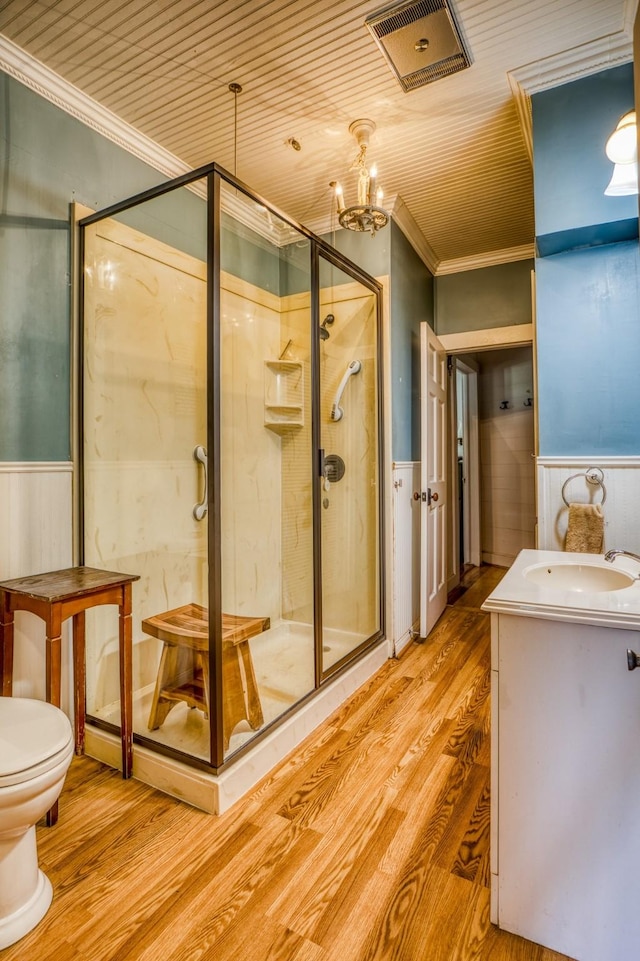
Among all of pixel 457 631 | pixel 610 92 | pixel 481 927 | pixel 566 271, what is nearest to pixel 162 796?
pixel 481 927

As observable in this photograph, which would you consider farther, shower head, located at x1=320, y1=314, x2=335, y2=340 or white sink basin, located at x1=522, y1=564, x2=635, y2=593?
shower head, located at x1=320, y1=314, x2=335, y2=340

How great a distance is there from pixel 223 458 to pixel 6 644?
0.98 meters

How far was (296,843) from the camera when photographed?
1505 millimetres

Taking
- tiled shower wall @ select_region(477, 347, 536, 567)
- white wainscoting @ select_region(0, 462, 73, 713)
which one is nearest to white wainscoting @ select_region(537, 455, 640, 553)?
white wainscoting @ select_region(0, 462, 73, 713)

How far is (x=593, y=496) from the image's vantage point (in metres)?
2.05

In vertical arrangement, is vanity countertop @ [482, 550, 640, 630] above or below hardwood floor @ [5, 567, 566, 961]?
above

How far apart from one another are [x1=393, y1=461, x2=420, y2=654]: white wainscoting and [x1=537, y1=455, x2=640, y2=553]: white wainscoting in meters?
1.01

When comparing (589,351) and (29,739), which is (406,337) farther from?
(29,739)

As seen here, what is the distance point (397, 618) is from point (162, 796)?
168cm

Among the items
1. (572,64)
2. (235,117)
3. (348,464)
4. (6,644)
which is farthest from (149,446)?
(572,64)

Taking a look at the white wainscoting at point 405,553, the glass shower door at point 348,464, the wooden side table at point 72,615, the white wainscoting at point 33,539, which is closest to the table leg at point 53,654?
the wooden side table at point 72,615

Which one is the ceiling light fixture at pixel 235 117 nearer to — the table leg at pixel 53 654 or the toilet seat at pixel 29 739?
the table leg at pixel 53 654

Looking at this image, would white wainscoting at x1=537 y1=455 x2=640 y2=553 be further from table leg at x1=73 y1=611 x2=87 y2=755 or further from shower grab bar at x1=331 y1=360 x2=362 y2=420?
table leg at x1=73 y1=611 x2=87 y2=755

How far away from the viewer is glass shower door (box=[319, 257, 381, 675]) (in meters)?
2.59
